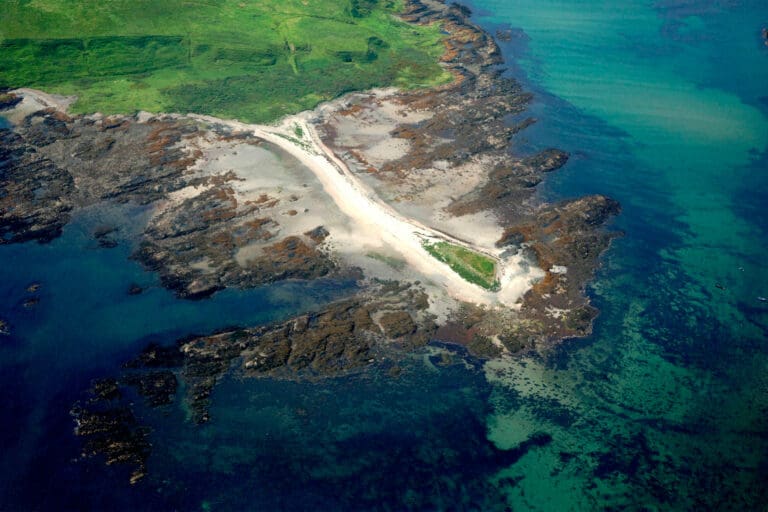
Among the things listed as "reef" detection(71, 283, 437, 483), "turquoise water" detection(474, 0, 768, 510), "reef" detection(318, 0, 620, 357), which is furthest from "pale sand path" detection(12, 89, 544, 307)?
"turquoise water" detection(474, 0, 768, 510)

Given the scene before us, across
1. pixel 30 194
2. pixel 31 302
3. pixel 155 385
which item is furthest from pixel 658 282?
pixel 30 194

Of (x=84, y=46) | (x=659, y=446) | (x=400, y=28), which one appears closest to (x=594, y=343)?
(x=659, y=446)

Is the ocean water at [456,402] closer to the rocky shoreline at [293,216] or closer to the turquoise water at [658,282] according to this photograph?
the turquoise water at [658,282]

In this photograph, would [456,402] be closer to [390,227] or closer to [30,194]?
[390,227]

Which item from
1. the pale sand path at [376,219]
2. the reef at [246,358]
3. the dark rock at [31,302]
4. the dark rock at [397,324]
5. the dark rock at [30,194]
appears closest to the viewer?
the reef at [246,358]

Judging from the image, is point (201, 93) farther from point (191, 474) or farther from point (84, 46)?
point (191, 474)

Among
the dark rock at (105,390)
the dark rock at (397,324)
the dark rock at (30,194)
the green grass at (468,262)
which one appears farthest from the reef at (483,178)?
the dark rock at (30,194)
